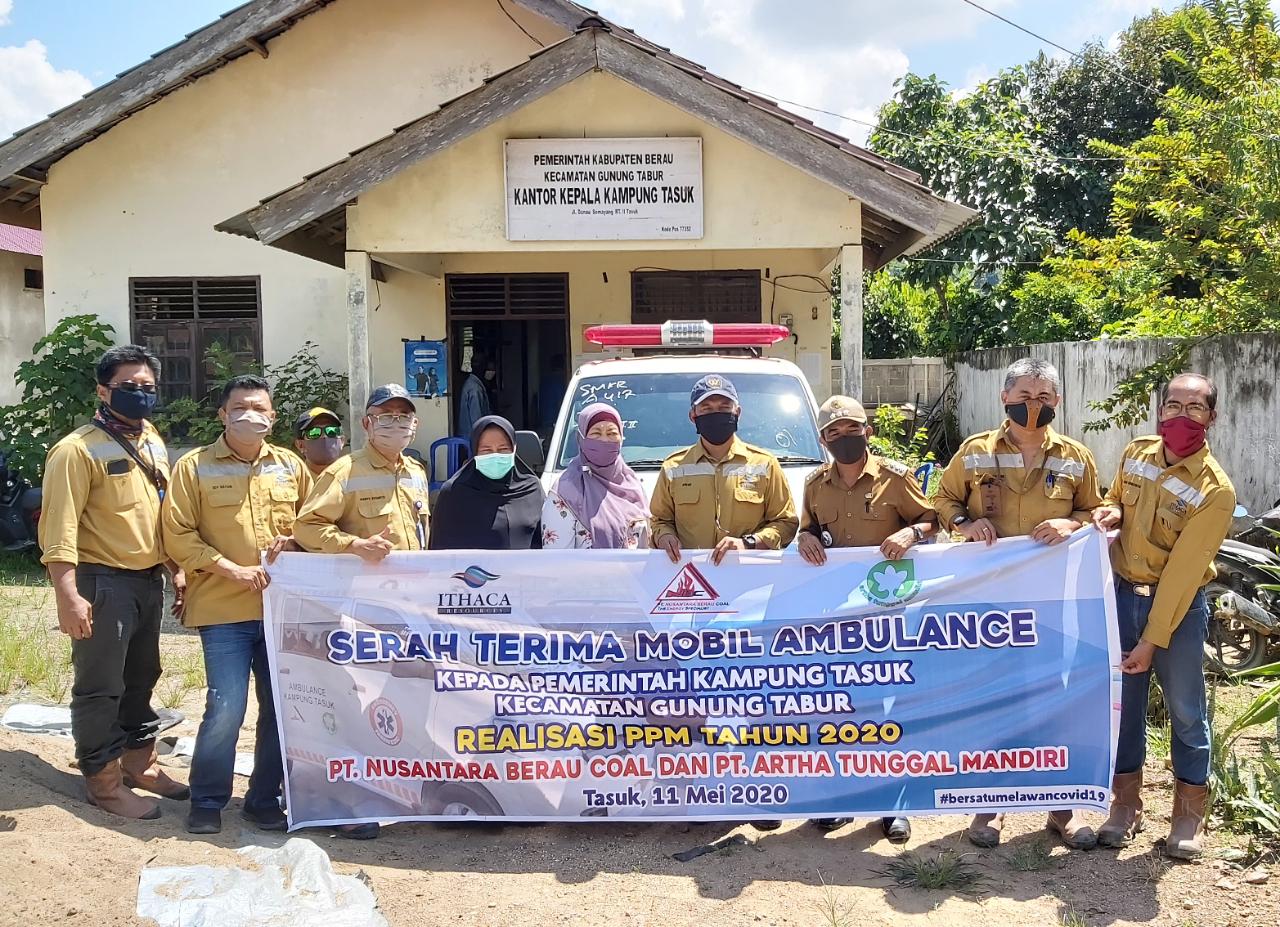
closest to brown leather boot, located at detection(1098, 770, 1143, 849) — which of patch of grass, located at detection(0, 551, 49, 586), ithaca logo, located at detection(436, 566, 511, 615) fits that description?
ithaca logo, located at detection(436, 566, 511, 615)

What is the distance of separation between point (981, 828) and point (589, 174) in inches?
248

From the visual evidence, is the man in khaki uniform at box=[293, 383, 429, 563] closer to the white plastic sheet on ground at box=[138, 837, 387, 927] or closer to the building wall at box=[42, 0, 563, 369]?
the white plastic sheet on ground at box=[138, 837, 387, 927]

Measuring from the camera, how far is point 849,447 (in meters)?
4.18

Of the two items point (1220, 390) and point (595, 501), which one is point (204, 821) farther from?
point (1220, 390)

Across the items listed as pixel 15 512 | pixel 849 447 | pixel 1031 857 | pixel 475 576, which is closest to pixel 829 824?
pixel 1031 857

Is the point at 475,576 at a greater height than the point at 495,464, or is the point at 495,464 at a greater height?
the point at 495,464

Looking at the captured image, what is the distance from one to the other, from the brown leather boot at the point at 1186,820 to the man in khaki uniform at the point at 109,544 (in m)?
3.94

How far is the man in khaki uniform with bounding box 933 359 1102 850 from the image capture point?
4.02 metres

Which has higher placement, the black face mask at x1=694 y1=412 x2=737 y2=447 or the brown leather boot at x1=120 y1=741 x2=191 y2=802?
the black face mask at x1=694 y1=412 x2=737 y2=447

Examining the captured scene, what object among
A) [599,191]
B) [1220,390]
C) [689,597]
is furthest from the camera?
[1220,390]

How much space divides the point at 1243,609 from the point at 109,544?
6068mm

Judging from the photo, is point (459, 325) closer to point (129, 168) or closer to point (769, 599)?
point (129, 168)

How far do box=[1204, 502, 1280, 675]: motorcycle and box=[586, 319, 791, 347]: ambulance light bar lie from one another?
10.3 feet

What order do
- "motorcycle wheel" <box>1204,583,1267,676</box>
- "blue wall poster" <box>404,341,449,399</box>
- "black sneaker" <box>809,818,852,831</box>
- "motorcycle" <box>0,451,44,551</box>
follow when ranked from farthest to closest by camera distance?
"blue wall poster" <box>404,341,449,399</box> → "motorcycle" <box>0,451,44,551</box> → "motorcycle wheel" <box>1204,583,1267,676</box> → "black sneaker" <box>809,818,852,831</box>
